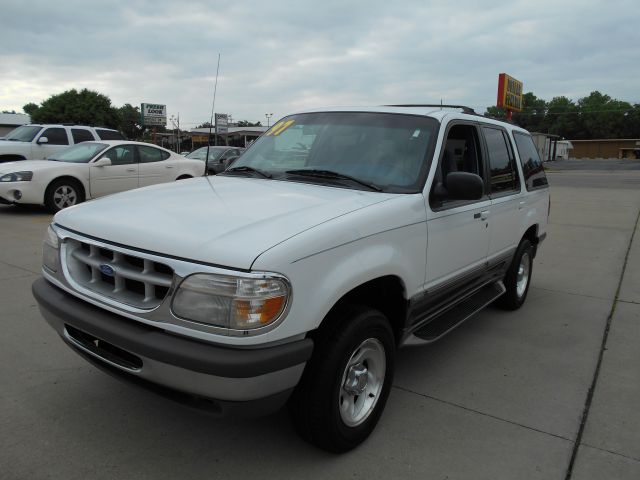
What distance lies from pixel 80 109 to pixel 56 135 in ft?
168

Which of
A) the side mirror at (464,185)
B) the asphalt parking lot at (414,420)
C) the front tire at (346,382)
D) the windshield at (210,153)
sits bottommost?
the asphalt parking lot at (414,420)

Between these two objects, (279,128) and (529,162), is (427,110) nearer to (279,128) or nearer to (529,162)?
(279,128)

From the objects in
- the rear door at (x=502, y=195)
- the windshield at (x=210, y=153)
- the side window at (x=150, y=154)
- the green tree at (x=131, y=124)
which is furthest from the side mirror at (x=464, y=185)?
the green tree at (x=131, y=124)

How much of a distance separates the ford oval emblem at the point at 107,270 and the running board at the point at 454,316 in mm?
1752

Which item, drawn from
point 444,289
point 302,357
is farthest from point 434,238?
point 302,357

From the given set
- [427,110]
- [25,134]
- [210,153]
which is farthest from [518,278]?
[210,153]

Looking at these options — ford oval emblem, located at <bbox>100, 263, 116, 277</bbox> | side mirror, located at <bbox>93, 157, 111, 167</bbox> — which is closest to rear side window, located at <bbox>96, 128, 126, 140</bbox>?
side mirror, located at <bbox>93, 157, 111, 167</bbox>

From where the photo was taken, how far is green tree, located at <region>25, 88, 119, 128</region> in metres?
58.2

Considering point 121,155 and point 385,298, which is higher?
point 121,155

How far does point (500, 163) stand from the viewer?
451 centimetres

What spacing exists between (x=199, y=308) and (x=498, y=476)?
172 centimetres

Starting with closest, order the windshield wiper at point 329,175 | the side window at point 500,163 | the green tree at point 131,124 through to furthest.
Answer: the windshield wiper at point 329,175, the side window at point 500,163, the green tree at point 131,124

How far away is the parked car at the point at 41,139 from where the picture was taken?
1255 centimetres

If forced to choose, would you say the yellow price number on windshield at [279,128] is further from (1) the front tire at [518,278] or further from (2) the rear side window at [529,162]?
(1) the front tire at [518,278]
